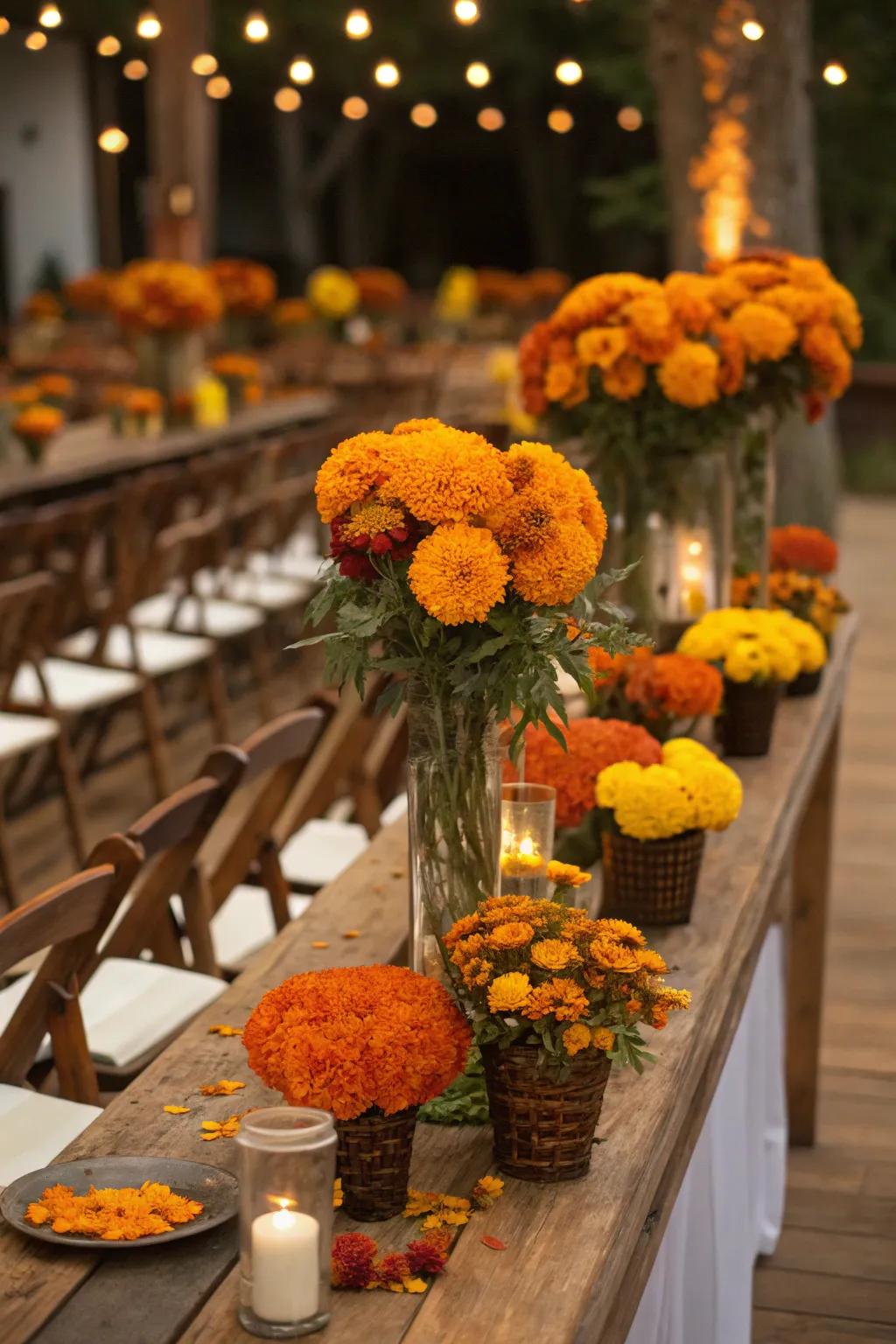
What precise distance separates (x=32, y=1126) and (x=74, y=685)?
2953mm

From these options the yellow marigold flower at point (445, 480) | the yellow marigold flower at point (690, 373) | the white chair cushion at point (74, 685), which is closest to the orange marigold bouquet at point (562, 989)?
the yellow marigold flower at point (445, 480)

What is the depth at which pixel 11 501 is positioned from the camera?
7430 millimetres

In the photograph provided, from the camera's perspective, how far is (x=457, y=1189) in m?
1.79

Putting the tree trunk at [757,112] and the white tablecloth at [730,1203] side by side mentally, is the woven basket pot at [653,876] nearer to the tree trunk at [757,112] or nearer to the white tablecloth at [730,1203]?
the white tablecloth at [730,1203]

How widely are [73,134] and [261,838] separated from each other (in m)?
17.2

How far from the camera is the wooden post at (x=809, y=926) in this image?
13.0 ft

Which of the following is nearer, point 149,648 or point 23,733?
point 23,733

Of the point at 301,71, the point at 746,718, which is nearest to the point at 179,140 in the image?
the point at 301,71

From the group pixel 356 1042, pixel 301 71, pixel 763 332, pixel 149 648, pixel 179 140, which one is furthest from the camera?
pixel 179 140

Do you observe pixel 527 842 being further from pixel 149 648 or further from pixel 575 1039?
pixel 149 648

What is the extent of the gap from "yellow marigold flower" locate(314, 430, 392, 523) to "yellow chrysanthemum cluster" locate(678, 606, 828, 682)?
51.1 inches

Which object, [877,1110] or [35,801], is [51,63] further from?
[877,1110]

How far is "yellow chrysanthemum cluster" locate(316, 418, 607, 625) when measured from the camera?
6.01ft

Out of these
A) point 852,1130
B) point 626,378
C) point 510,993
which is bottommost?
point 852,1130
